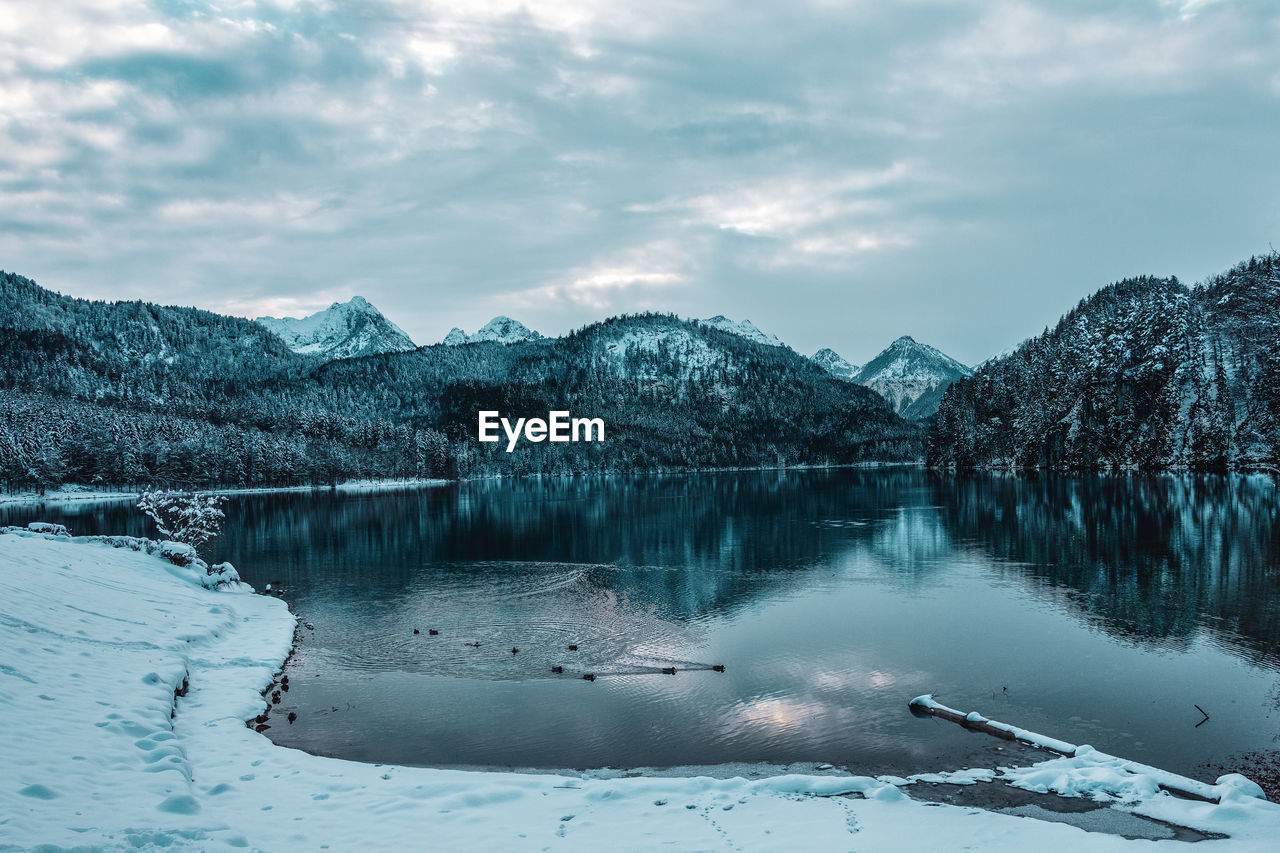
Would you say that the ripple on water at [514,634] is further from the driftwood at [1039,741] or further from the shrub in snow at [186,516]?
the shrub in snow at [186,516]

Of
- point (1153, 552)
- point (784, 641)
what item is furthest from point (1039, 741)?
point (1153, 552)

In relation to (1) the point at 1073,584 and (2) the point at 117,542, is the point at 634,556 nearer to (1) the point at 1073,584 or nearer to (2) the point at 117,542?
(1) the point at 1073,584

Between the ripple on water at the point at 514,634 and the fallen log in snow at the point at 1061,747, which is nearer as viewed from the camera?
the fallen log in snow at the point at 1061,747

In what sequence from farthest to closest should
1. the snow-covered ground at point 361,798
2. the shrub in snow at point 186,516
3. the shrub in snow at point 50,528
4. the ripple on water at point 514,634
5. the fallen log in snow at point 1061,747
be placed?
the shrub in snow at point 186,516 → the shrub in snow at point 50,528 → the ripple on water at point 514,634 → the fallen log in snow at point 1061,747 → the snow-covered ground at point 361,798

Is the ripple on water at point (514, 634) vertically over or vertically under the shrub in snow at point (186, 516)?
under

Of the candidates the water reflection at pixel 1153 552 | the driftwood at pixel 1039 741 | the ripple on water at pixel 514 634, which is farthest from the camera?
the water reflection at pixel 1153 552

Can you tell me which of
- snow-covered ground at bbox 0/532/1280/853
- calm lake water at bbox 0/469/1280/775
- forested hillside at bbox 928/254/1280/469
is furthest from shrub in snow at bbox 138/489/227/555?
forested hillside at bbox 928/254/1280/469

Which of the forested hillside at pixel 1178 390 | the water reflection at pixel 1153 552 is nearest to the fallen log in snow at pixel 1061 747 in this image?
the water reflection at pixel 1153 552
